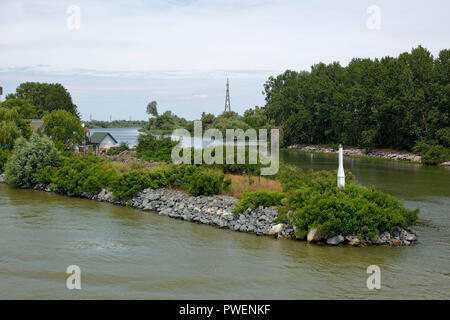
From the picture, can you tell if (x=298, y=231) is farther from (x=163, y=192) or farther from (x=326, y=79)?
(x=326, y=79)

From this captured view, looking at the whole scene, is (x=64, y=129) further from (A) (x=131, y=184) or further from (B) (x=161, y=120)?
(B) (x=161, y=120)

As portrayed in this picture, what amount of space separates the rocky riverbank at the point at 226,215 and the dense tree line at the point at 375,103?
1499 inches

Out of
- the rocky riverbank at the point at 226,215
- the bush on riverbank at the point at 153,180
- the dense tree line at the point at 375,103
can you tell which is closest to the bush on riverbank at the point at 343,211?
the rocky riverbank at the point at 226,215

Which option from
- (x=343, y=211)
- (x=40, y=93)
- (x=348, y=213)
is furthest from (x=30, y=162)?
(x=40, y=93)

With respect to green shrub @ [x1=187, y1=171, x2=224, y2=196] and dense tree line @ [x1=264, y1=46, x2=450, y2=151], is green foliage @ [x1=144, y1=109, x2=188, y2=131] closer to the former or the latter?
dense tree line @ [x1=264, y1=46, x2=450, y2=151]

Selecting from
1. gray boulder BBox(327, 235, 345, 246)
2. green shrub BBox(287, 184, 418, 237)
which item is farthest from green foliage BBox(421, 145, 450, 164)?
gray boulder BBox(327, 235, 345, 246)

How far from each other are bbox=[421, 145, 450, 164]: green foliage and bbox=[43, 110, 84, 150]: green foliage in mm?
34620

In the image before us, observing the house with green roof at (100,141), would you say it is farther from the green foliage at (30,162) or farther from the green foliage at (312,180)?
the green foliage at (312,180)

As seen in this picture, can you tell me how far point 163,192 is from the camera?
2292cm

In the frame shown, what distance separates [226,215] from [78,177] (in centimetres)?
1109

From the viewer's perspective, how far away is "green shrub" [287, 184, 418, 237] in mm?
15711

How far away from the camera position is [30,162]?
29000 millimetres

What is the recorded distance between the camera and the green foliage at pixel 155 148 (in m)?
34.7
